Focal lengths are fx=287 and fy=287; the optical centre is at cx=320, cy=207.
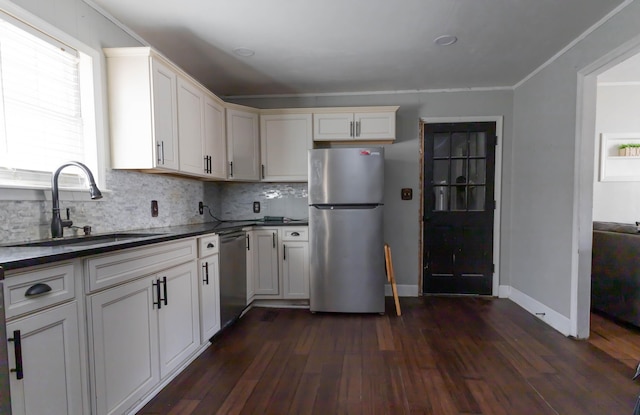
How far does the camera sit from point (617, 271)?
243 cm

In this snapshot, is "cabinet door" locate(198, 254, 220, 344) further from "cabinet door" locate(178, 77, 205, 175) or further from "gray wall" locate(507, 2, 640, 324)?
"gray wall" locate(507, 2, 640, 324)

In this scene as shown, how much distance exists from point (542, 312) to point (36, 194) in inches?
153

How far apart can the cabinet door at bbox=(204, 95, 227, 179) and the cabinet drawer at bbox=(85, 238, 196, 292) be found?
104 cm

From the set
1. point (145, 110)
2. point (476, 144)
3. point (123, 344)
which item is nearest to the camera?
point (123, 344)

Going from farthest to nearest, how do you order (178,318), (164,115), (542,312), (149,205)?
(542,312), (149,205), (164,115), (178,318)

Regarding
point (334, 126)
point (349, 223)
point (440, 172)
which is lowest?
point (349, 223)

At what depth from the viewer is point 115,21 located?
6.57 feet

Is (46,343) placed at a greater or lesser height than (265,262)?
greater

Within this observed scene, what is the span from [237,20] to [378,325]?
8.79ft

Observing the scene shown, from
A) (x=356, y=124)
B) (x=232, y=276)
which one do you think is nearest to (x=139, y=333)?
(x=232, y=276)

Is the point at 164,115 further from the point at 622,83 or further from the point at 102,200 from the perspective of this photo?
the point at 622,83

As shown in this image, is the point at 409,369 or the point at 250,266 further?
the point at 250,266

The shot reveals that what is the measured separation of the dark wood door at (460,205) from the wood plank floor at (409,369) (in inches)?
26.5

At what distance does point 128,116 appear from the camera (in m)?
1.96
